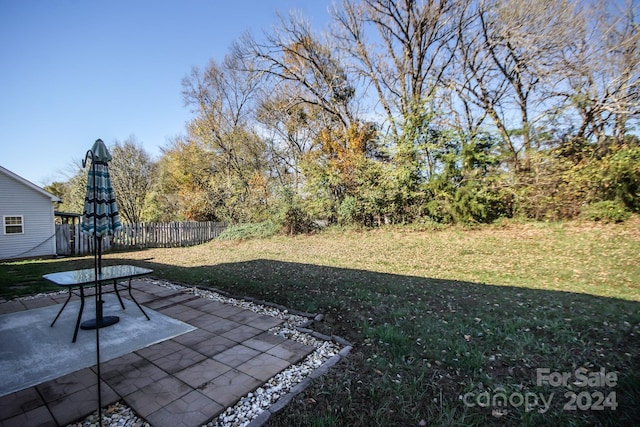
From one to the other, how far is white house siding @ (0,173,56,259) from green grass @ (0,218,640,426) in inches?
262

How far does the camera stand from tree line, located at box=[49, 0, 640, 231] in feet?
29.8

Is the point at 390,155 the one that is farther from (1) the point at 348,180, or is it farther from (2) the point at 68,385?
(2) the point at 68,385

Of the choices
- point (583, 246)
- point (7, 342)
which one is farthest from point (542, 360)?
point (583, 246)

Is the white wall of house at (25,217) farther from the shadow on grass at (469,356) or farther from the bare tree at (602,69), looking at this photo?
the bare tree at (602,69)

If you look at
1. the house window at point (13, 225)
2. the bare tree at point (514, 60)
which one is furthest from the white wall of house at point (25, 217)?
the bare tree at point (514, 60)

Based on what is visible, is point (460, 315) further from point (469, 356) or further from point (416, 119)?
point (416, 119)

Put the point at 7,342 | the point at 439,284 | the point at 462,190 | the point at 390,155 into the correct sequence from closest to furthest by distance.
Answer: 1. the point at 7,342
2. the point at 439,284
3. the point at 462,190
4. the point at 390,155

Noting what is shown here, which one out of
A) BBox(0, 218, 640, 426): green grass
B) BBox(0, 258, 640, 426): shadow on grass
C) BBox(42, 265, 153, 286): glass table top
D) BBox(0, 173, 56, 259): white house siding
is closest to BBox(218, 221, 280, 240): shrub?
BBox(0, 218, 640, 426): green grass

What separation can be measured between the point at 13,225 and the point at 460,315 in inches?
626

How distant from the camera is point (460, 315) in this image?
372cm

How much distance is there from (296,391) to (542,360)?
7.57 feet

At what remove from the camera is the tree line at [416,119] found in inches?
358

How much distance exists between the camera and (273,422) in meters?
1.92

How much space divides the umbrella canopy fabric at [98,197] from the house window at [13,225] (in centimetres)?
1269
